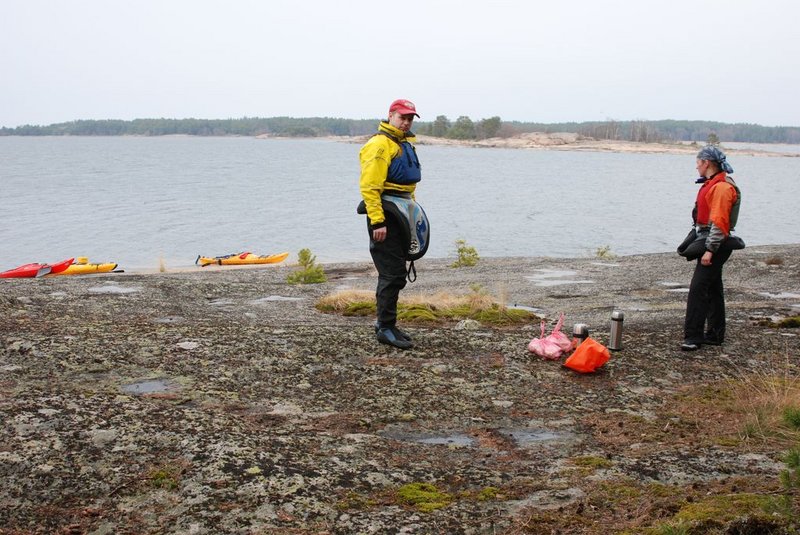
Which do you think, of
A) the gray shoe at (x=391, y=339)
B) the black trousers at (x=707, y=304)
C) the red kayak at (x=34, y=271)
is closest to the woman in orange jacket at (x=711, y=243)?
the black trousers at (x=707, y=304)

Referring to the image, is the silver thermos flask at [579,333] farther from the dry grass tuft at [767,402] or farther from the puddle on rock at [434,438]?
the puddle on rock at [434,438]

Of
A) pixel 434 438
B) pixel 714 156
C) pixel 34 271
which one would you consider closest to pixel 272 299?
pixel 714 156

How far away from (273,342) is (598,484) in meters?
3.55

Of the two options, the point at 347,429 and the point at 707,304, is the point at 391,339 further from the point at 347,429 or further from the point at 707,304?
the point at 707,304

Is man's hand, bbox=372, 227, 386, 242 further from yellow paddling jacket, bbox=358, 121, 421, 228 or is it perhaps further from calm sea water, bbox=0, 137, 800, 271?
calm sea water, bbox=0, 137, 800, 271

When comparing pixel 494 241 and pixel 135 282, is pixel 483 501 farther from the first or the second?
pixel 494 241

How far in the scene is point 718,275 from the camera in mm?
8055

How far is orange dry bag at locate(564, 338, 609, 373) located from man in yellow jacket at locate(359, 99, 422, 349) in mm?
1465

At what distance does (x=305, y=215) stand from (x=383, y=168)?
45.1 meters

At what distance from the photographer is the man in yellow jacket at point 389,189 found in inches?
273

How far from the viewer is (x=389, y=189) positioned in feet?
23.4

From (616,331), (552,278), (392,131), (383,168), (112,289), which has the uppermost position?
(392,131)

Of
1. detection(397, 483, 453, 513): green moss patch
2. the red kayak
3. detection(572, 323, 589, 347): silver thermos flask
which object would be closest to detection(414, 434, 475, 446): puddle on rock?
detection(397, 483, 453, 513): green moss patch

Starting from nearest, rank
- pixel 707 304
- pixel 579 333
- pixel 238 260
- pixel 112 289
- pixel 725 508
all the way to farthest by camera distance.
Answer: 1. pixel 725 508
2. pixel 579 333
3. pixel 707 304
4. pixel 112 289
5. pixel 238 260
